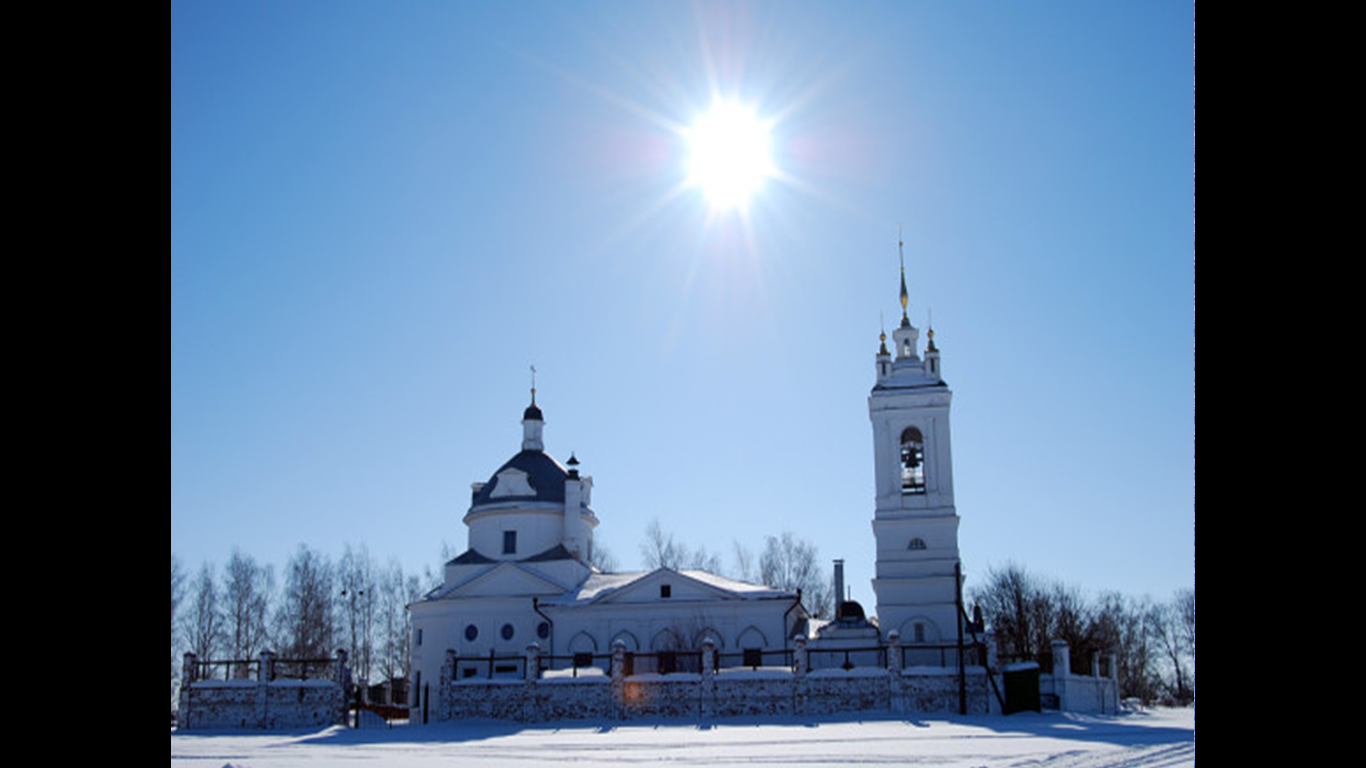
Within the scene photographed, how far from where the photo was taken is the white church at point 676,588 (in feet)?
126

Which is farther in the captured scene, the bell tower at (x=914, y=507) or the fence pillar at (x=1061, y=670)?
the bell tower at (x=914, y=507)

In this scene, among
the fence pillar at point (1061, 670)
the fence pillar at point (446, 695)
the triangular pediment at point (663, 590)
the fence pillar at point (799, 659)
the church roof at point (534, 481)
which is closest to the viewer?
the fence pillar at point (799, 659)

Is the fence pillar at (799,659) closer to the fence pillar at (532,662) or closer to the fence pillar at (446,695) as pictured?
the fence pillar at (532,662)

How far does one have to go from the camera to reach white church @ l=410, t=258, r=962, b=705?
38.3 m

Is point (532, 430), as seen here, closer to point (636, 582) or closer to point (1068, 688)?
point (636, 582)

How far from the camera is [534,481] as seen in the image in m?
48.1

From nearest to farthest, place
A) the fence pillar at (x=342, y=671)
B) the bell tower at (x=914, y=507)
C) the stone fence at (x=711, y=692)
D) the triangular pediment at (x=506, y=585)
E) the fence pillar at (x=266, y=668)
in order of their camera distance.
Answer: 1. the stone fence at (x=711, y=692)
2. the fence pillar at (x=266, y=668)
3. the fence pillar at (x=342, y=671)
4. the bell tower at (x=914, y=507)
5. the triangular pediment at (x=506, y=585)

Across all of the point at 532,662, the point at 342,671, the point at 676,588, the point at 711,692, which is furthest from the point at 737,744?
the point at 676,588

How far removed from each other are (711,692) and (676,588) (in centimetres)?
901

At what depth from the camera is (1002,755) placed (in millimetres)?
17672

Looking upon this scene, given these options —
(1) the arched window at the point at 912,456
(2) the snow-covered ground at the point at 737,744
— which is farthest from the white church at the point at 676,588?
(2) the snow-covered ground at the point at 737,744

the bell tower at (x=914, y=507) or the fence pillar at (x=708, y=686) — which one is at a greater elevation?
the bell tower at (x=914, y=507)
